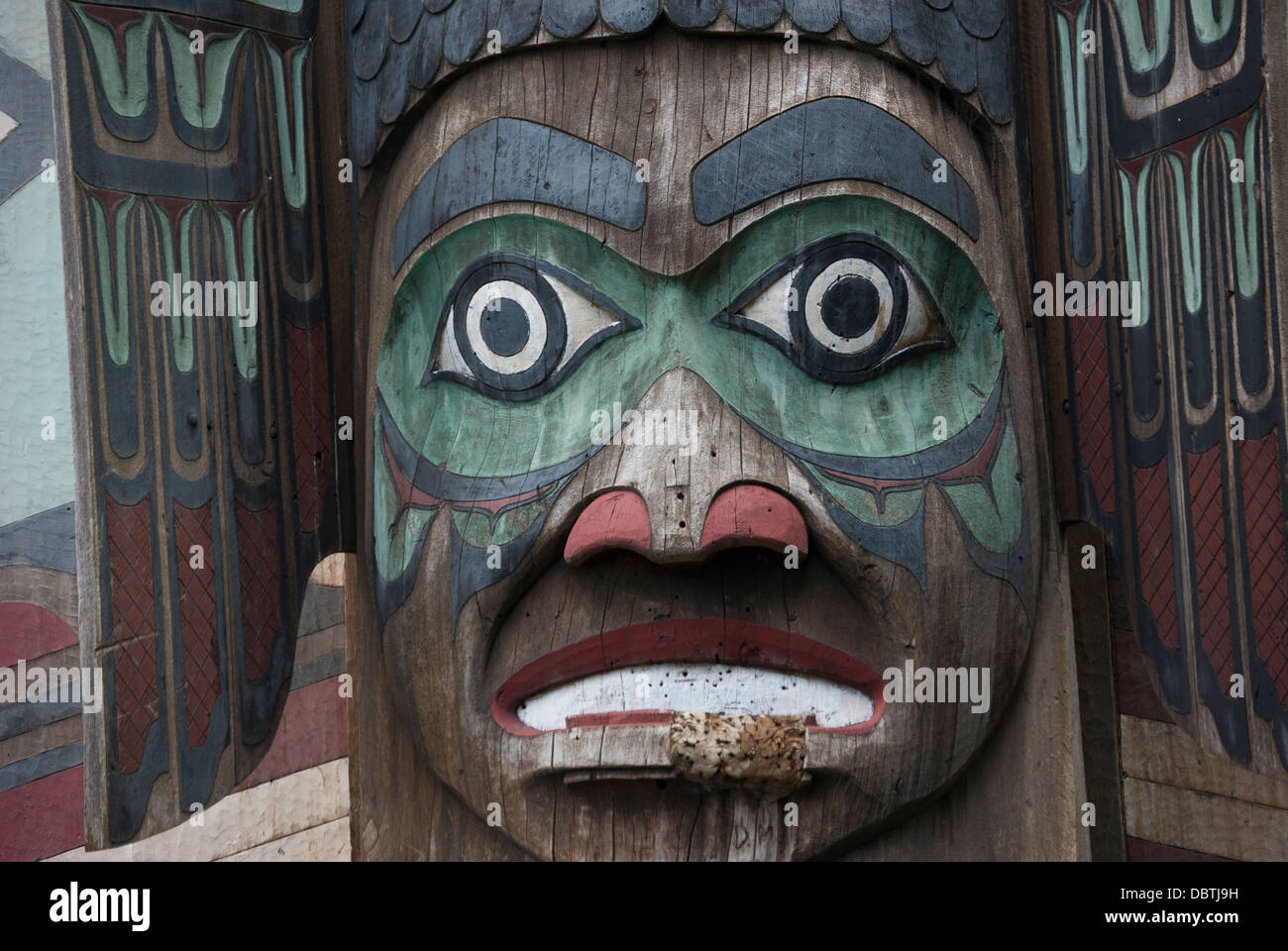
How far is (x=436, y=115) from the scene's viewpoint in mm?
3900

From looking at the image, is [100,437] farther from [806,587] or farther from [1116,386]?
[1116,386]

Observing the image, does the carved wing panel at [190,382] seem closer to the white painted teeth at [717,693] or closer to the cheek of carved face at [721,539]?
the cheek of carved face at [721,539]

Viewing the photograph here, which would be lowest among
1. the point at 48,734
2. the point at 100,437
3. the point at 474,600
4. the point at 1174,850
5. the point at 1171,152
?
the point at 1174,850

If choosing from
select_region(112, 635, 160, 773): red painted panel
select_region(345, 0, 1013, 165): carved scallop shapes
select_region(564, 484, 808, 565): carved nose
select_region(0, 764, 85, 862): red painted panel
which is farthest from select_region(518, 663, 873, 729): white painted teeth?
select_region(345, 0, 1013, 165): carved scallop shapes

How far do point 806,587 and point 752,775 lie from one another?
40 cm

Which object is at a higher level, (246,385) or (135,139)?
(135,139)

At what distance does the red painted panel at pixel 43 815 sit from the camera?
3674 millimetres

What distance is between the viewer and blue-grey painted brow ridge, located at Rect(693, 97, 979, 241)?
362 cm

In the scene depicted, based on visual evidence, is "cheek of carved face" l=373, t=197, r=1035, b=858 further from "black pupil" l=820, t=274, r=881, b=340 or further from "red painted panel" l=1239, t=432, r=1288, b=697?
"red painted panel" l=1239, t=432, r=1288, b=697

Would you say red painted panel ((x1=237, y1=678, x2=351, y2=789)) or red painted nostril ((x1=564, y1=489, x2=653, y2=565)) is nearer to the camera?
red painted nostril ((x1=564, y1=489, x2=653, y2=565))

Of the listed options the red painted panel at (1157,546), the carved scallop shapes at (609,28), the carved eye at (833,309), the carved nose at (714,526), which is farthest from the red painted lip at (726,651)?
the carved scallop shapes at (609,28)

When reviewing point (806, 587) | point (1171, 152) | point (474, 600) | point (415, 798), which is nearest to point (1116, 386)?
point (1171, 152)

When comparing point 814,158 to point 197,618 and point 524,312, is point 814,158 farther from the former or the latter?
point 197,618

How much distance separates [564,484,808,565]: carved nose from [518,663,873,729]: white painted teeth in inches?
10.5
